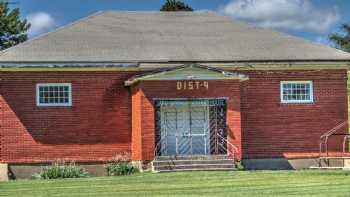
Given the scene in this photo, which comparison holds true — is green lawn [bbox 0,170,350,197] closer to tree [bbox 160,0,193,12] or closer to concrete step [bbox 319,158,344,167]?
concrete step [bbox 319,158,344,167]

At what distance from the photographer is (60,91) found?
29203 millimetres

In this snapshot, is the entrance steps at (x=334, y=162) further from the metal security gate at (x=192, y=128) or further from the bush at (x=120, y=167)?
the bush at (x=120, y=167)

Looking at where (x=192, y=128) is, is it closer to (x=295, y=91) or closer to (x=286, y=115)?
(x=286, y=115)

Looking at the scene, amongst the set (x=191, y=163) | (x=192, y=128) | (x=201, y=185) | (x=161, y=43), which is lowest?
(x=201, y=185)

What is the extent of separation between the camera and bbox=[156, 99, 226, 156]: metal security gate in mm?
29141

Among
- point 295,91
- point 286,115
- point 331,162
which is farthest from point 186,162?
point 331,162

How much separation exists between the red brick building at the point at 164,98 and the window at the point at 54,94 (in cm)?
4

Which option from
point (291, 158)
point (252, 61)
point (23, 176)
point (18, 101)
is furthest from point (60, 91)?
point (291, 158)

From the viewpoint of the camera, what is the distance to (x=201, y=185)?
70.9 ft

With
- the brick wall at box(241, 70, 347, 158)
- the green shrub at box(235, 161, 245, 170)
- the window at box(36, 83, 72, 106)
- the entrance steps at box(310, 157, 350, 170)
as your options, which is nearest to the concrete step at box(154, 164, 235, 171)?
the green shrub at box(235, 161, 245, 170)

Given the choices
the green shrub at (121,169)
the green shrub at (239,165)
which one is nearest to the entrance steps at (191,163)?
the green shrub at (239,165)

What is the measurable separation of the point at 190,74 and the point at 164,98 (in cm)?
125

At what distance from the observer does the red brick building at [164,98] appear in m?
28.6

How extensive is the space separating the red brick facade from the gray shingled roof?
2.29 feet
